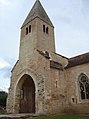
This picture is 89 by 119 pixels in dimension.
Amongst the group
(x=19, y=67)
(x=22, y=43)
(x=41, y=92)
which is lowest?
(x=41, y=92)

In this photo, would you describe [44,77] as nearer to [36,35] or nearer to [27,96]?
[36,35]

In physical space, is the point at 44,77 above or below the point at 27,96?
above

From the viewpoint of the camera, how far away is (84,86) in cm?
1834

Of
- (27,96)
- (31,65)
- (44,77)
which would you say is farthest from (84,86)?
(27,96)

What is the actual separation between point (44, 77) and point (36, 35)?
20.8 feet

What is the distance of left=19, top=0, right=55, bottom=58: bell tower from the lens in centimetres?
2119

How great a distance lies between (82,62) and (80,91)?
3.32 m

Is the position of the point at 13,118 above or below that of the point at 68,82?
below

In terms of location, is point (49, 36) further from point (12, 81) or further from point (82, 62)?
point (12, 81)

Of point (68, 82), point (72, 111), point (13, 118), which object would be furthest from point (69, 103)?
point (13, 118)

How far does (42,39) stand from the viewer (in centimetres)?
2162

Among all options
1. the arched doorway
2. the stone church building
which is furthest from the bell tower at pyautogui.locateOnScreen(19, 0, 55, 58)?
the arched doorway

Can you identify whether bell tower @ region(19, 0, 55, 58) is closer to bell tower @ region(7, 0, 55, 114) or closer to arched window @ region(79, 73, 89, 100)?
bell tower @ region(7, 0, 55, 114)

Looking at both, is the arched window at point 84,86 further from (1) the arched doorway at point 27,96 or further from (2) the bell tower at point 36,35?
(1) the arched doorway at point 27,96
